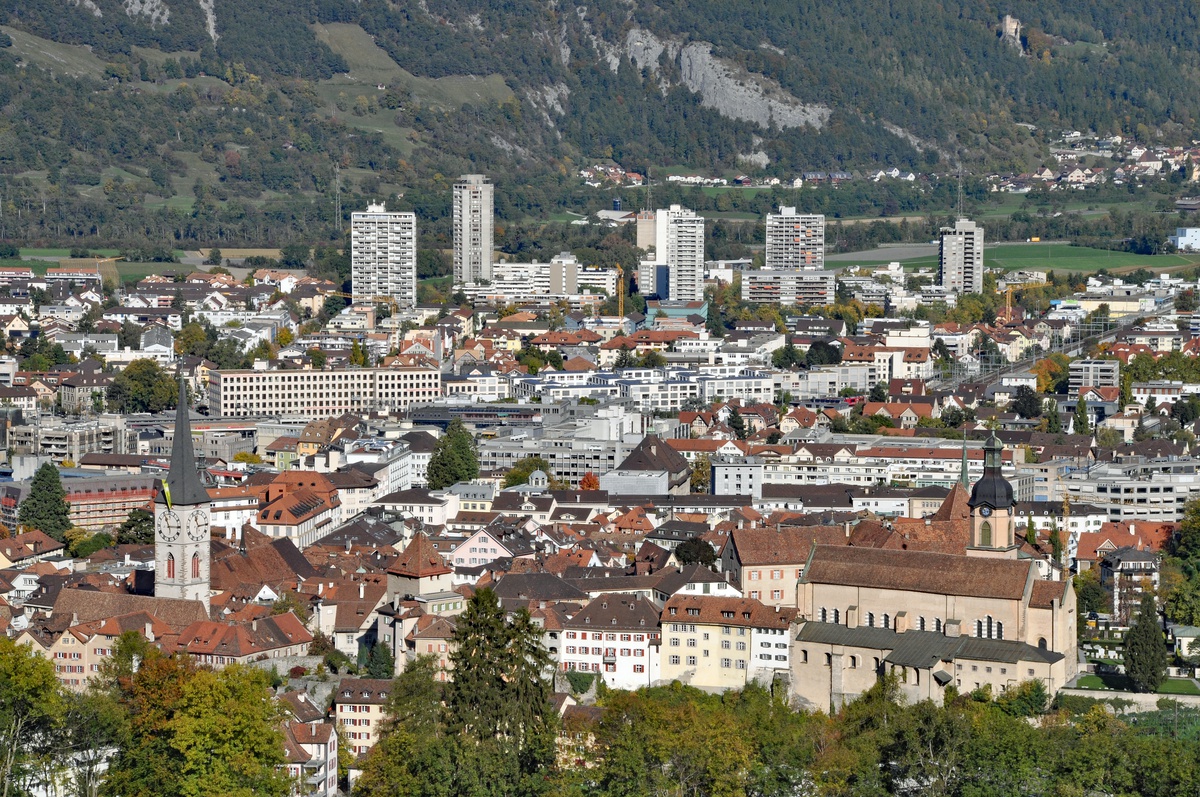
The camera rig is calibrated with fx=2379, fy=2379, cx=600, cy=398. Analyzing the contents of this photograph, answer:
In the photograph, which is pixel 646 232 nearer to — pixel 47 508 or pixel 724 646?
pixel 47 508

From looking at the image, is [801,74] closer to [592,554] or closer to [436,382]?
[436,382]

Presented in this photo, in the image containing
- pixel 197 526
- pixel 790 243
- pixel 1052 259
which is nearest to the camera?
pixel 197 526

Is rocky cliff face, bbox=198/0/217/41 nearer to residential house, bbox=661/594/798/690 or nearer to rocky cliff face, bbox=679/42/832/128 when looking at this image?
rocky cliff face, bbox=679/42/832/128

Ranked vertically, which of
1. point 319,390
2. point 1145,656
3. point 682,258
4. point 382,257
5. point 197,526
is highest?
point 682,258

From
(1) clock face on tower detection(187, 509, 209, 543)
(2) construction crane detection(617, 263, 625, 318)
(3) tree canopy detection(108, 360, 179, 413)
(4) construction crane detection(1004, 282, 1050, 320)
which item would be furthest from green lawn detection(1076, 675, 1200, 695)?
(4) construction crane detection(1004, 282, 1050, 320)

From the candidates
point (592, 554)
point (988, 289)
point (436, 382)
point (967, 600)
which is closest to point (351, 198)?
point (988, 289)

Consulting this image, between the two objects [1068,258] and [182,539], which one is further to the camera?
[1068,258]

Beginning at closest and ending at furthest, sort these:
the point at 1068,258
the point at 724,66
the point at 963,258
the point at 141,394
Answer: the point at 141,394, the point at 963,258, the point at 1068,258, the point at 724,66

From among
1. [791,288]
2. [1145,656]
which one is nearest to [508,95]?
[791,288]
